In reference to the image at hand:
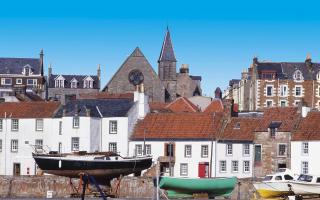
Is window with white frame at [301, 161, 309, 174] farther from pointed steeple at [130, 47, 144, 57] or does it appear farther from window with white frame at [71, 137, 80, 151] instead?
pointed steeple at [130, 47, 144, 57]

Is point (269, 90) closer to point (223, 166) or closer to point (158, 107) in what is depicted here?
point (158, 107)

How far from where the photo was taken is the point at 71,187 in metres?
73.0

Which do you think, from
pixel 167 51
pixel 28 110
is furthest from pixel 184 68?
pixel 28 110

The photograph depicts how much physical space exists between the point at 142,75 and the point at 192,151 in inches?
2051

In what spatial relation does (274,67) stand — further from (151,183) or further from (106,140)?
(151,183)

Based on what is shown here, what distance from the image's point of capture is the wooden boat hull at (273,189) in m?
61.3

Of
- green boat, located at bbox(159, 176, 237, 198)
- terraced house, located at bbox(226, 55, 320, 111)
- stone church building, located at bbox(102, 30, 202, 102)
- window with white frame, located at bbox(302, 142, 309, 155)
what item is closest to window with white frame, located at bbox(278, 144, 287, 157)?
window with white frame, located at bbox(302, 142, 309, 155)

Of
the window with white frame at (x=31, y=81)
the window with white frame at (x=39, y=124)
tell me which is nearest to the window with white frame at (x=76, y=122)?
the window with white frame at (x=39, y=124)

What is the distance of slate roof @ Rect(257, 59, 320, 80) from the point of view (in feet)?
397

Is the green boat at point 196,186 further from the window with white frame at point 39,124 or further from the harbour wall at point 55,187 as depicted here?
the window with white frame at point 39,124

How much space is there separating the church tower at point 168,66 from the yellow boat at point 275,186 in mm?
79955

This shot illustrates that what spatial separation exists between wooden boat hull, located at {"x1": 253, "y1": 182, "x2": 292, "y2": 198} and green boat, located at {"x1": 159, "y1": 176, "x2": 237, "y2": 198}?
17.2 feet

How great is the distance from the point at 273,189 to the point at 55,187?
64.7 feet

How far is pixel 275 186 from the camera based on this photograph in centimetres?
6166
